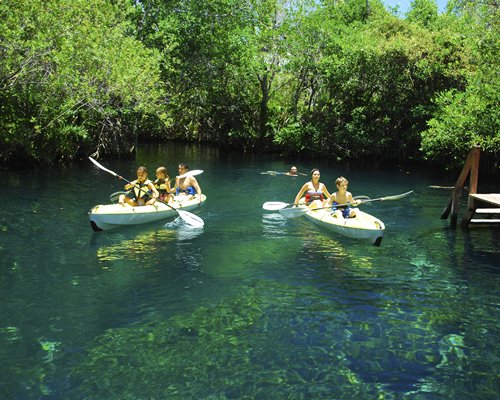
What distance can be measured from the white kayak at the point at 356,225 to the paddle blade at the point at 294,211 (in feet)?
1.62

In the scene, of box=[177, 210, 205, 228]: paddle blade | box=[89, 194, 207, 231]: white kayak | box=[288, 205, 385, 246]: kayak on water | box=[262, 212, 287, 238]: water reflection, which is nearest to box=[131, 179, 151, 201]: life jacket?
box=[89, 194, 207, 231]: white kayak

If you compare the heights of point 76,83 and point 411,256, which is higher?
point 76,83

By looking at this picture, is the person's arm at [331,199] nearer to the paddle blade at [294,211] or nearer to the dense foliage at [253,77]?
the paddle blade at [294,211]

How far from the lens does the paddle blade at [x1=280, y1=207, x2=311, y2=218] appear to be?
1323 centimetres

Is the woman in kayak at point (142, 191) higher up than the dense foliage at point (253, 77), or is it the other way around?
the dense foliage at point (253, 77)

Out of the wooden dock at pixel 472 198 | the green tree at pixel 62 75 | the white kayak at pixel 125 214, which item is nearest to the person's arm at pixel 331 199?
the wooden dock at pixel 472 198

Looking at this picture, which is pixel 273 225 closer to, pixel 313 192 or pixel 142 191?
pixel 313 192

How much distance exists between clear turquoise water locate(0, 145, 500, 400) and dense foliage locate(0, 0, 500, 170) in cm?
819

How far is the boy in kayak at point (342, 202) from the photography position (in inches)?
485

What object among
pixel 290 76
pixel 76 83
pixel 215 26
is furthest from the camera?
pixel 290 76

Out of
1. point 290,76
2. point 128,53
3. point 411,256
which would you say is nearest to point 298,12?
point 290,76

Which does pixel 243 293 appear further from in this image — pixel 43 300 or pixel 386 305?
pixel 43 300

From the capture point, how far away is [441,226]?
45.8 ft

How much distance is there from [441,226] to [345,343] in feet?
27.5
